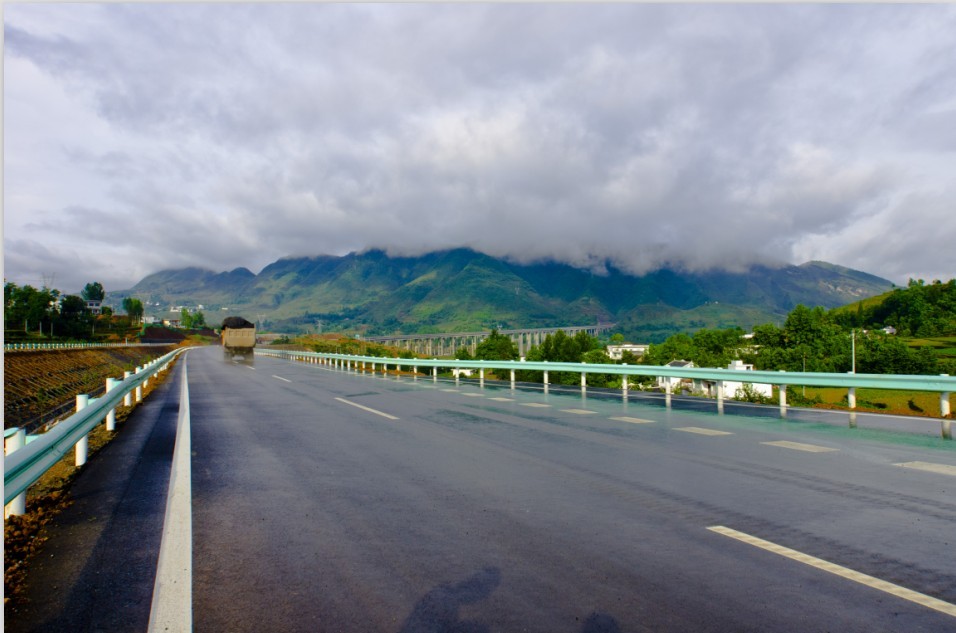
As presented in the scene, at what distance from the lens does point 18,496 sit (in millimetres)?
5621

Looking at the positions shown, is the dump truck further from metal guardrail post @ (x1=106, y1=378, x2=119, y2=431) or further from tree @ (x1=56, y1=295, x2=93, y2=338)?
tree @ (x1=56, y1=295, x2=93, y2=338)

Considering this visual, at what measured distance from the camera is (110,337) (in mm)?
135625

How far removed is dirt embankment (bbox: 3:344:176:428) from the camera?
2923 cm

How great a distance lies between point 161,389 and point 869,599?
80.3ft

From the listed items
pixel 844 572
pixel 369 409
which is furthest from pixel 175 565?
pixel 369 409

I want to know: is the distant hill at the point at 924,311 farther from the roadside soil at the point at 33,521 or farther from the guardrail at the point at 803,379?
the roadside soil at the point at 33,521

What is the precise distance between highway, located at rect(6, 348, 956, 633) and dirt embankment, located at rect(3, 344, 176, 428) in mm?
20566

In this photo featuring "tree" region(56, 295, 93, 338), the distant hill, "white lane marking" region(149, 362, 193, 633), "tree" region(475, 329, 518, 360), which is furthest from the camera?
the distant hill

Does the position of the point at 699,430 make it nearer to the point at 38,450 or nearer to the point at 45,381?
the point at 38,450

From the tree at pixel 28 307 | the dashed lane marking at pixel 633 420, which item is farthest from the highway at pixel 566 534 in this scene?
the tree at pixel 28 307

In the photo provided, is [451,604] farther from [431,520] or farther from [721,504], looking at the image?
[721,504]

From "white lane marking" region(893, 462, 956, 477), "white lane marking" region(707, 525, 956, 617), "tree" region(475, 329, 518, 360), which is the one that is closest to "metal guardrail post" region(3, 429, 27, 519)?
"white lane marking" region(707, 525, 956, 617)

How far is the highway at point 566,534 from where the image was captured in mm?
3631

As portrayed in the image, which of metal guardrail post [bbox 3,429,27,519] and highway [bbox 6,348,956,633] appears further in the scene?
metal guardrail post [bbox 3,429,27,519]
